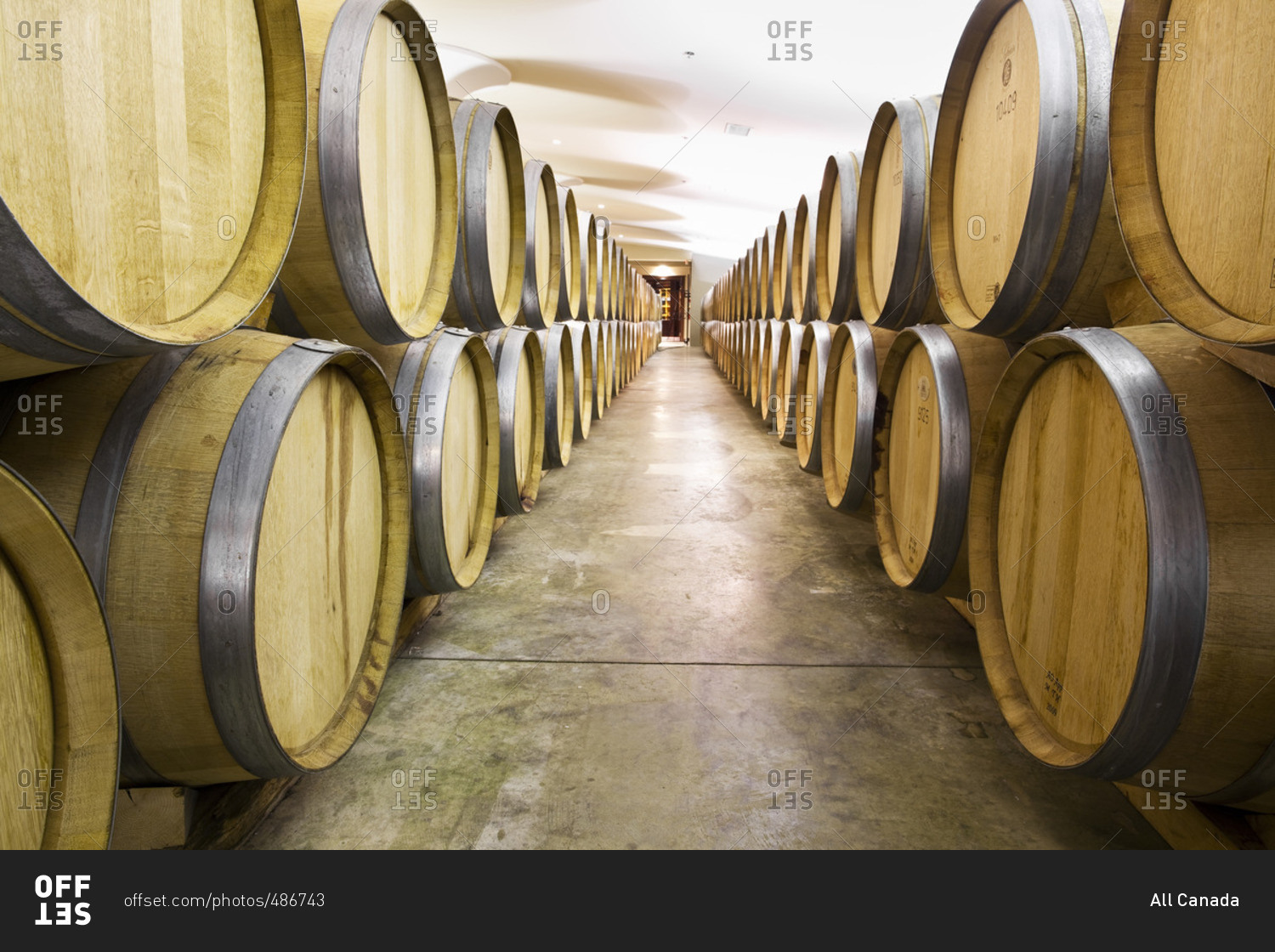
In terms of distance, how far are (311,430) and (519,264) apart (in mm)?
2258

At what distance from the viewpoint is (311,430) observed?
5.77 ft

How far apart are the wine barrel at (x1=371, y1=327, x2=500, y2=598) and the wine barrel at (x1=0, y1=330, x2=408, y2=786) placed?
67 cm

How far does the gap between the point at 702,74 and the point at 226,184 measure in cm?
762

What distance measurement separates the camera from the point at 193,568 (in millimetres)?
1368

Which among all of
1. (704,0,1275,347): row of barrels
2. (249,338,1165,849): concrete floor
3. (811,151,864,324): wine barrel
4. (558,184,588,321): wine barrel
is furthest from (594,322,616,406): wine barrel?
(704,0,1275,347): row of barrels

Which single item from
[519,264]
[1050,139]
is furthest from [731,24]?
[1050,139]

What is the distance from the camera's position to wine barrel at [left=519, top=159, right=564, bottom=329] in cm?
427

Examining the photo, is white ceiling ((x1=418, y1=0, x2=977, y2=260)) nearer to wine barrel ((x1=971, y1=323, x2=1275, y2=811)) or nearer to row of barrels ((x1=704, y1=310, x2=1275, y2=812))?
row of barrels ((x1=704, y1=310, x2=1275, y2=812))

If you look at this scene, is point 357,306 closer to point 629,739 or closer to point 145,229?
point 145,229

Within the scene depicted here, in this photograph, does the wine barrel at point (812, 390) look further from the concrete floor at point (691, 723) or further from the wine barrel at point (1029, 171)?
the wine barrel at point (1029, 171)

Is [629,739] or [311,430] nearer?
[311,430]

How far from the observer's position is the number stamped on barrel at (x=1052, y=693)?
182 cm

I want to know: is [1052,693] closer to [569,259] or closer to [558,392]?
[558,392]

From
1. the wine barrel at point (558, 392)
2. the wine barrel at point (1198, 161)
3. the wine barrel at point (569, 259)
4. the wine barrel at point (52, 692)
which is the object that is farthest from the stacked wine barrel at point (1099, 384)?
the wine barrel at point (569, 259)
